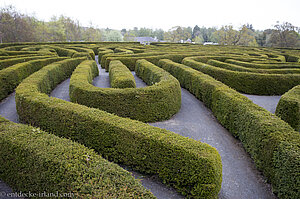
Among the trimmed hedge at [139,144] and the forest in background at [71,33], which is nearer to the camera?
the trimmed hedge at [139,144]

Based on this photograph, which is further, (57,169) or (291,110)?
(291,110)

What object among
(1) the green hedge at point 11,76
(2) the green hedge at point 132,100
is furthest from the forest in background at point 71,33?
(2) the green hedge at point 132,100

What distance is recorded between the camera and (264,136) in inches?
233

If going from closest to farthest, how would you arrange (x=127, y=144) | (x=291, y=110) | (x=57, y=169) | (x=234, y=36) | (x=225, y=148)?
1. (x=57, y=169)
2. (x=127, y=144)
3. (x=225, y=148)
4. (x=291, y=110)
5. (x=234, y=36)

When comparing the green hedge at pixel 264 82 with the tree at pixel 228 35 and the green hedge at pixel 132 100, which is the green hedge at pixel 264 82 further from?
the tree at pixel 228 35

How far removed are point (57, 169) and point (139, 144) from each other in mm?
2189

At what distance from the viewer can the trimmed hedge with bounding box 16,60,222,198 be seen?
4844mm

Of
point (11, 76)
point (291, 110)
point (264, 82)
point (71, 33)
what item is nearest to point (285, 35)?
point (264, 82)

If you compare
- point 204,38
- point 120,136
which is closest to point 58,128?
point 120,136

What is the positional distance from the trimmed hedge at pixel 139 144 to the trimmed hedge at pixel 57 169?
1.27 meters

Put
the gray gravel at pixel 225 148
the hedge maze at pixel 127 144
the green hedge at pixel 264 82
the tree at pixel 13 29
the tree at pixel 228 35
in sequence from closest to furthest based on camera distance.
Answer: the hedge maze at pixel 127 144 → the gray gravel at pixel 225 148 → the green hedge at pixel 264 82 → the tree at pixel 13 29 → the tree at pixel 228 35

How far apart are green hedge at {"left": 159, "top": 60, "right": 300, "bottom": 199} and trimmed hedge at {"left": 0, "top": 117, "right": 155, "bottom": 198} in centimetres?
357

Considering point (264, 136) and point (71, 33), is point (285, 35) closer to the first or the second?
point (264, 136)

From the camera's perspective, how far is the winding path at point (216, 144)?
5.40m
